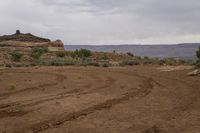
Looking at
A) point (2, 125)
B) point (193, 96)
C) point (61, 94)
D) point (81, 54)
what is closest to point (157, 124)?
point (2, 125)

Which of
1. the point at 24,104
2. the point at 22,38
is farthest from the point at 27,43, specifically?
the point at 24,104

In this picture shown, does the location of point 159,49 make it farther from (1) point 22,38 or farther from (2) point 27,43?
(2) point 27,43

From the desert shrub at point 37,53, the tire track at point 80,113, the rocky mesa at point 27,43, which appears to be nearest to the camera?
the tire track at point 80,113

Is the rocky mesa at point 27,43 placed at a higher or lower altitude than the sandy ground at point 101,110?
higher

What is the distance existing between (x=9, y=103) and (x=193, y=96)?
289 inches

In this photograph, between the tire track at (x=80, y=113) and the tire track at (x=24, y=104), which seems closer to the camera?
the tire track at (x=80, y=113)

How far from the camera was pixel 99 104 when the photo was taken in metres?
13.9

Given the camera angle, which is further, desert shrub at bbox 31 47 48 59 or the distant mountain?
the distant mountain

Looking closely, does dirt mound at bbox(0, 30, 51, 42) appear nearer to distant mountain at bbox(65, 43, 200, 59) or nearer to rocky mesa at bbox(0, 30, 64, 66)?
rocky mesa at bbox(0, 30, 64, 66)

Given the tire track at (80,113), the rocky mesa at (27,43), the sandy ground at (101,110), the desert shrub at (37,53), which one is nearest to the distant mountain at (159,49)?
the rocky mesa at (27,43)

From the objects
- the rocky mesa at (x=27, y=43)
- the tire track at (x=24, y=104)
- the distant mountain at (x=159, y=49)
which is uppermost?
the rocky mesa at (x=27, y=43)

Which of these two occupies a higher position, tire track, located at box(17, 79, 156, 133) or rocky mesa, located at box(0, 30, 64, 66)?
rocky mesa, located at box(0, 30, 64, 66)

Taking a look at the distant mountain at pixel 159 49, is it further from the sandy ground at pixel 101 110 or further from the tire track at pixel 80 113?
the tire track at pixel 80 113

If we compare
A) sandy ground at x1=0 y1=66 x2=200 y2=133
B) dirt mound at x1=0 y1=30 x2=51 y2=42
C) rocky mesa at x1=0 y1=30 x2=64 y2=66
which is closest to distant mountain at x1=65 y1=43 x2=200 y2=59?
dirt mound at x1=0 y1=30 x2=51 y2=42
